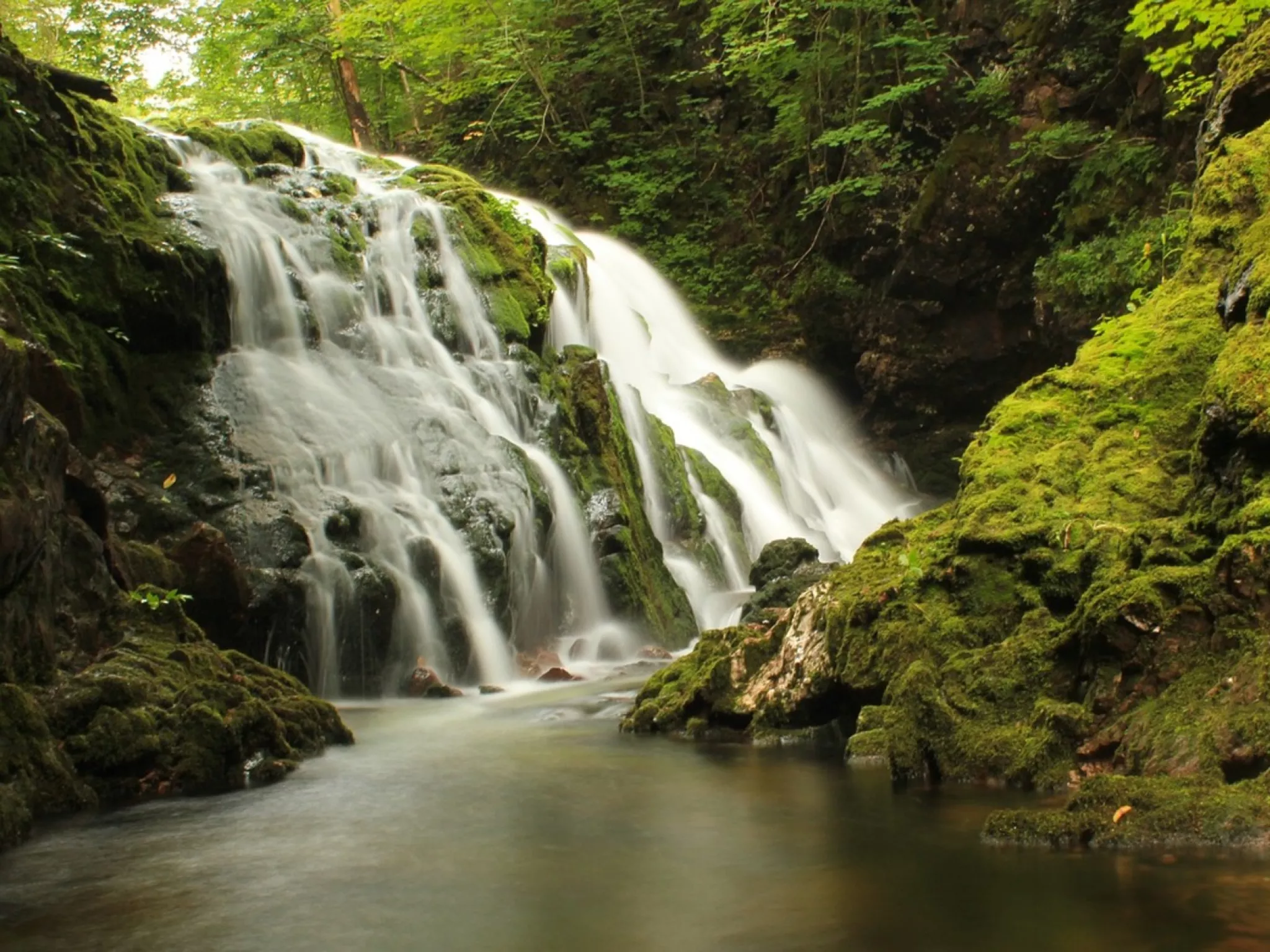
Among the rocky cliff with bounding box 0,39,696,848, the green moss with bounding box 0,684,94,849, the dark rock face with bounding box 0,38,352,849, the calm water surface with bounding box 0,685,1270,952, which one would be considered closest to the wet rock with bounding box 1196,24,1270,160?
the calm water surface with bounding box 0,685,1270,952

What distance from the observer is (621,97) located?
24.5 meters

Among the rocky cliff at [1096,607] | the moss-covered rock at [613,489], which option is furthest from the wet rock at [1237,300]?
the moss-covered rock at [613,489]

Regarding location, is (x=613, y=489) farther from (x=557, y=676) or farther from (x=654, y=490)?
(x=557, y=676)

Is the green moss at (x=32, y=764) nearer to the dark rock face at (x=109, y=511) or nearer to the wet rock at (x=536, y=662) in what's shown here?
the dark rock face at (x=109, y=511)

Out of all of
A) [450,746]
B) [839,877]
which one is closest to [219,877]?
[839,877]

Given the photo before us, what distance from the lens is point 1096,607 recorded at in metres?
4.96

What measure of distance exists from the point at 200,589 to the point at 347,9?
787 inches

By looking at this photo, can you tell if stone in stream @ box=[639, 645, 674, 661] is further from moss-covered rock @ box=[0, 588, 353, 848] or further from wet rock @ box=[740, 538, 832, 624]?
moss-covered rock @ box=[0, 588, 353, 848]

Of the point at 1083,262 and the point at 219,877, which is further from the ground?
the point at 1083,262

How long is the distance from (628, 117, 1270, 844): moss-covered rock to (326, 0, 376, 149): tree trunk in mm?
19098

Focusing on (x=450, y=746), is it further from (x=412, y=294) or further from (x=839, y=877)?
(x=412, y=294)

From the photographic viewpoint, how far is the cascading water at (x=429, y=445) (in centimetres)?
1021

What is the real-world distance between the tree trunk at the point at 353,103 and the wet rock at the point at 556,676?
16528mm

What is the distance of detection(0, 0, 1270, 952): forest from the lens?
13.6 feet
